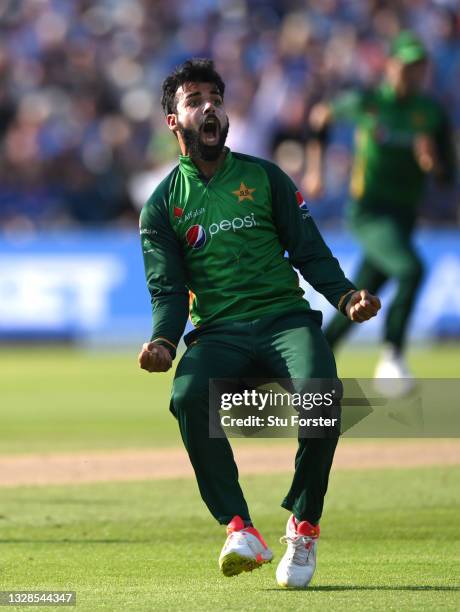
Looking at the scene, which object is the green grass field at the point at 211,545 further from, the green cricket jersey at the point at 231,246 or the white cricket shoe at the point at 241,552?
the green cricket jersey at the point at 231,246

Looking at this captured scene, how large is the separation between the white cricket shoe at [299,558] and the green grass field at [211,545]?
0.21ft

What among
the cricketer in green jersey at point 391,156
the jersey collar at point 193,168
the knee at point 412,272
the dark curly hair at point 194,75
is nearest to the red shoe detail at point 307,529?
the jersey collar at point 193,168

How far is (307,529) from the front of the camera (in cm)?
610

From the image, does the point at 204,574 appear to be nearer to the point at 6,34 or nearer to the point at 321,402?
the point at 321,402

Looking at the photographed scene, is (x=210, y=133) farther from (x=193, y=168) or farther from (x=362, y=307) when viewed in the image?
(x=362, y=307)

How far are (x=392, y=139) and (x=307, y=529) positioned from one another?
271 inches

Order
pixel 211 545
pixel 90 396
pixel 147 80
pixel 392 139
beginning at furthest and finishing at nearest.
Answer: pixel 147 80 < pixel 90 396 < pixel 392 139 < pixel 211 545

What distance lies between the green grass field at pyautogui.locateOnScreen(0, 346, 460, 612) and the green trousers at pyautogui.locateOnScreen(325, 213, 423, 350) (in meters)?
2.06

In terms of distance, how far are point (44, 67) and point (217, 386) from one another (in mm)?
18543

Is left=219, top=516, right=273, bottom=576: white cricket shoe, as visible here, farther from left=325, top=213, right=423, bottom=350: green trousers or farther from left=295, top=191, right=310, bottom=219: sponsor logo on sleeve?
left=325, top=213, right=423, bottom=350: green trousers

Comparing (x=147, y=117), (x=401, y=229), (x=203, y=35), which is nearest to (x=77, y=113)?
(x=147, y=117)

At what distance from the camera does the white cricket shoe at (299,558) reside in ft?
19.7

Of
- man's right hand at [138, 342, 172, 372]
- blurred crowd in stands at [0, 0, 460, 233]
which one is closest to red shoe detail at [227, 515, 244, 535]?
man's right hand at [138, 342, 172, 372]

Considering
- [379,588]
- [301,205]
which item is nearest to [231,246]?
[301,205]
